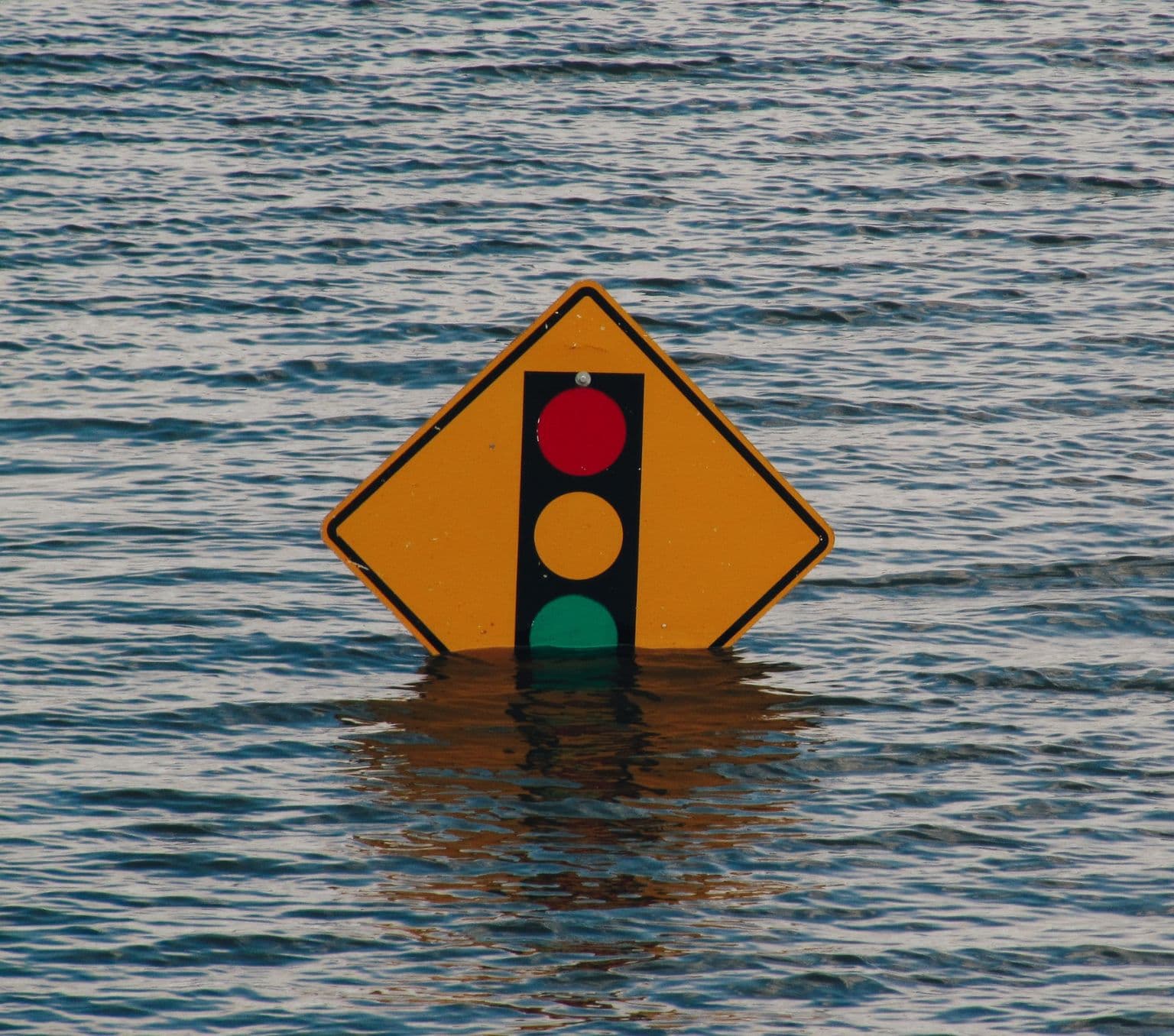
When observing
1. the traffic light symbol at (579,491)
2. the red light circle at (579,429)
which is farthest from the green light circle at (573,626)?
the red light circle at (579,429)

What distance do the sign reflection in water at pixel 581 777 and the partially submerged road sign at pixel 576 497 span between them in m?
0.36

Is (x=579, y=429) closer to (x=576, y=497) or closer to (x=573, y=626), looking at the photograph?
(x=576, y=497)

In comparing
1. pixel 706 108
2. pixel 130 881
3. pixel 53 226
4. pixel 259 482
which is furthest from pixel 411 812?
pixel 706 108

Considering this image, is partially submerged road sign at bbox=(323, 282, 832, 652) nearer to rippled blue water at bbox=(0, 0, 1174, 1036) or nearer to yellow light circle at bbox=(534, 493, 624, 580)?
yellow light circle at bbox=(534, 493, 624, 580)

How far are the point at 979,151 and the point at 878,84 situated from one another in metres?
4.24

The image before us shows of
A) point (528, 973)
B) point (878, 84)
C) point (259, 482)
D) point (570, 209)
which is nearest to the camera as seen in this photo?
point (528, 973)

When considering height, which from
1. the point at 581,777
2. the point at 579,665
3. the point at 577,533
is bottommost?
the point at 581,777

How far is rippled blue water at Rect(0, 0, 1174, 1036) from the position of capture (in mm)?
5973

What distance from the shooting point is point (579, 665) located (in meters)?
8.30

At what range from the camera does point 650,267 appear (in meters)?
17.3

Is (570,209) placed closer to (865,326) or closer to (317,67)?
(865,326)

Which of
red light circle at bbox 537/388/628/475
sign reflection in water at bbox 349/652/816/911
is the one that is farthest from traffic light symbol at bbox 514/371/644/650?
sign reflection in water at bbox 349/652/816/911

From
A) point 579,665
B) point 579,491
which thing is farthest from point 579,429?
point 579,665

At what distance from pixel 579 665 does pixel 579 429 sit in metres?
1.03
